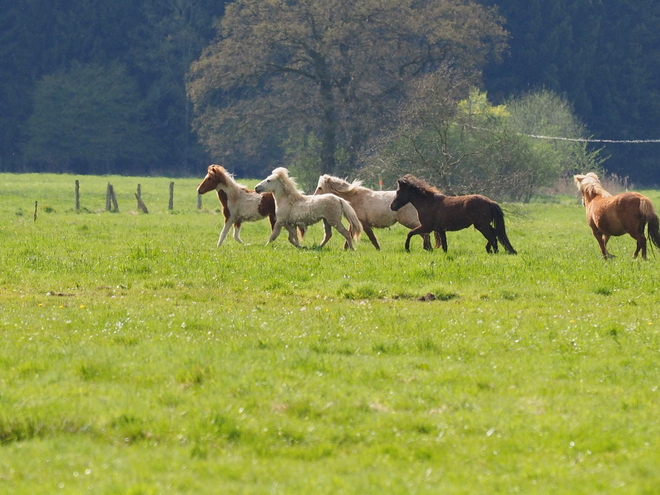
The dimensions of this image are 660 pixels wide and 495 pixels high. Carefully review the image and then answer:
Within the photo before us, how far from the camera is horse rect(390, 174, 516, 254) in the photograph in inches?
812

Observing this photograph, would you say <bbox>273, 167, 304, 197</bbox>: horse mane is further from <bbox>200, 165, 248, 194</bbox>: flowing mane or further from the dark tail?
the dark tail

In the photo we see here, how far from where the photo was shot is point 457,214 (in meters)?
20.8

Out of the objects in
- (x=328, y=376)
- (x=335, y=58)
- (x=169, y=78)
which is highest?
(x=169, y=78)

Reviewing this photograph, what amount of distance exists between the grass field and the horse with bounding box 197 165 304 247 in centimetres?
515

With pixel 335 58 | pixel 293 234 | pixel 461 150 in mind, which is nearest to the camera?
pixel 293 234

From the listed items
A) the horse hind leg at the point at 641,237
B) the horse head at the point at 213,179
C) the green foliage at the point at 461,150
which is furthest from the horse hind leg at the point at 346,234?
the green foliage at the point at 461,150

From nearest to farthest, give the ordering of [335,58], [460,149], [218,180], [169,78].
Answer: [218,180] → [460,149] → [335,58] → [169,78]

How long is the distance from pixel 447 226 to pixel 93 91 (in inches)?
2767

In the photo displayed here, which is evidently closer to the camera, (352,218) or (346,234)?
(352,218)

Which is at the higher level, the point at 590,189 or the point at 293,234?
the point at 590,189

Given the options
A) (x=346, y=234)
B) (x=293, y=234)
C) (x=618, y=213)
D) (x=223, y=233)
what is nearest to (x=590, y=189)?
(x=618, y=213)

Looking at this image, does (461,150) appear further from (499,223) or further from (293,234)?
(499,223)

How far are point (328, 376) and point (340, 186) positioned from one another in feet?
47.5

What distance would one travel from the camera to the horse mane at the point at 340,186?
77.4ft
